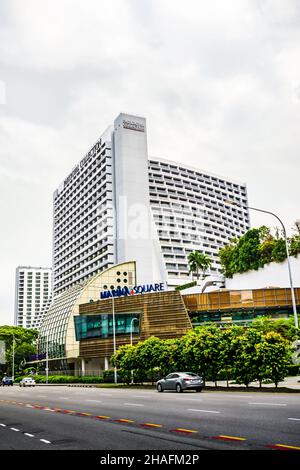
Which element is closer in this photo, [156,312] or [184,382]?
[184,382]

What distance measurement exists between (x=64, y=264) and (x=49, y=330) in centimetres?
5234

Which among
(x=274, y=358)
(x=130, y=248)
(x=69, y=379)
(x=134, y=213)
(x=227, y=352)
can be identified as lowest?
(x=69, y=379)

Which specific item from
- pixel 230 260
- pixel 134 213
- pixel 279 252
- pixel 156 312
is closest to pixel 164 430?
pixel 156 312

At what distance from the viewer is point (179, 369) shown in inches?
1443

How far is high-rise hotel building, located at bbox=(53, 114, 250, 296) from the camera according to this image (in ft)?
396

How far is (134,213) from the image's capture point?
12188 cm

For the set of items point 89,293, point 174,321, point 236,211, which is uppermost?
point 236,211

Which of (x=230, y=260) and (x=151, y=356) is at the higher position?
(x=230, y=260)

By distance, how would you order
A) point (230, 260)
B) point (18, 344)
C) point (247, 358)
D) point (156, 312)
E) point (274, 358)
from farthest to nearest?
point (18, 344), point (230, 260), point (156, 312), point (247, 358), point (274, 358)

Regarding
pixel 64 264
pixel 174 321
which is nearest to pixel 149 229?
pixel 64 264

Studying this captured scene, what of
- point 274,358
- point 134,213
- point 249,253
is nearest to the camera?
point 274,358

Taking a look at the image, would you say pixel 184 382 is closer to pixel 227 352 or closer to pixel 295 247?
pixel 227 352

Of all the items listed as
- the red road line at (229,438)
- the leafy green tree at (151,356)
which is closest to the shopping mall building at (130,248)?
the leafy green tree at (151,356)
